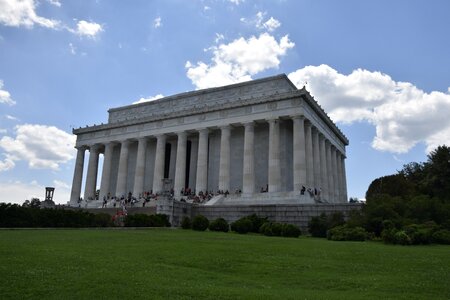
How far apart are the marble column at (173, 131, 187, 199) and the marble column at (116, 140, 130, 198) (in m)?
10.5

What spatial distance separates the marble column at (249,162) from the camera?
53.9 meters

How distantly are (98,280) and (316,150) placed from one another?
166ft

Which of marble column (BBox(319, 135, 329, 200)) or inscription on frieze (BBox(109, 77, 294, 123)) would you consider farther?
inscription on frieze (BBox(109, 77, 294, 123))

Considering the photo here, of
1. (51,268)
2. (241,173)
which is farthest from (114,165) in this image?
(51,268)

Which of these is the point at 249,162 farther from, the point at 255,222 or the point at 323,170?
the point at 255,222

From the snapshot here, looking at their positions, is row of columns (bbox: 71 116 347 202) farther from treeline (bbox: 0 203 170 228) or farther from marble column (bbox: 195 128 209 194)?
treeline (bbox: 0 203 170 228)

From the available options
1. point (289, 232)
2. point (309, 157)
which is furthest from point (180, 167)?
point (289, 232)

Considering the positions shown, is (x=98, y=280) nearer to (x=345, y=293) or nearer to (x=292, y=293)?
(x=292, y=293)

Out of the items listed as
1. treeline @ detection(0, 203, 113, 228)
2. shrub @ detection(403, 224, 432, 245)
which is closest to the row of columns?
treeline @ detection(0, 203, 113, 228)

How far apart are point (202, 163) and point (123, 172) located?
15372 millimetres

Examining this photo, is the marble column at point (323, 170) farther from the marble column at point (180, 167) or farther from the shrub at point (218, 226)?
the shrub at point (218, 226)

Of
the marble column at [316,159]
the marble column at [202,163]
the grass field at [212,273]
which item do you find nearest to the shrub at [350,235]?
the grass field at [212,273]

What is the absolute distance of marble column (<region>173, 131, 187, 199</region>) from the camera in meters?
59.9

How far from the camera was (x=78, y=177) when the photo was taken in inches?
2808
